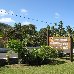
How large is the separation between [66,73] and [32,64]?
5.29 metres

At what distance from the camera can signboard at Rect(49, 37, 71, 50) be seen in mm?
23969

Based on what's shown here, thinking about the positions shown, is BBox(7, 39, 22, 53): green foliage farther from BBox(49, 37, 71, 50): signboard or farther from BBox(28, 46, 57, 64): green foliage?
BBox(49, 37, 71, 50): signboard

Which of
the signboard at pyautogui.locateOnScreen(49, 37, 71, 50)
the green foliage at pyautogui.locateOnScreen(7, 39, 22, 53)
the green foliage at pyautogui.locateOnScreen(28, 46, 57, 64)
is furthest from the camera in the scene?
the signboard at pyautogui.locateOnScreen(49, 37, 71, 50)

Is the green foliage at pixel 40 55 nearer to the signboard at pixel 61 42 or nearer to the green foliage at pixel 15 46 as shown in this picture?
the green foliage at pixel 15 46

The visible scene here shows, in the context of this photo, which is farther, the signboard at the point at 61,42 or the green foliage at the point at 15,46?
the signboard at the point at 61,42

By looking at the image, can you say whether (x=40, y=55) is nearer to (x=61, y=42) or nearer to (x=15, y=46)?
(x=15, y=46)

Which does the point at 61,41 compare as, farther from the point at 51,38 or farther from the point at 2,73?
the point at 2,73

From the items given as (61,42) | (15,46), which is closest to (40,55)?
Answer: (15,46)

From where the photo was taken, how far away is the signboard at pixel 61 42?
2397 cm

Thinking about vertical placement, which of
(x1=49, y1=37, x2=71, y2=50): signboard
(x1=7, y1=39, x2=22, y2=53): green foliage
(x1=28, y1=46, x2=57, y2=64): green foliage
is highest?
(x1=49, y1=37, x2=71, y2=50): signboard

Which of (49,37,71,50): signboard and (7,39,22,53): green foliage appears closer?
(7,39,22,53): green foliage

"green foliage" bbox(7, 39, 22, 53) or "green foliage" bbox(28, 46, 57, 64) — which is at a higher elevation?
"green foliage" bbox(7, 39, 22, 53)

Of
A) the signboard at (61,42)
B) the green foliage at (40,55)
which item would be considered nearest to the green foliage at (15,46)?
the green foliage at (40,55)

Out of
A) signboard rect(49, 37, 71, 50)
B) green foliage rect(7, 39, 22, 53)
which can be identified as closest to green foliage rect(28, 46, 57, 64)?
green foliage rect(7, 39, 22, 53)
